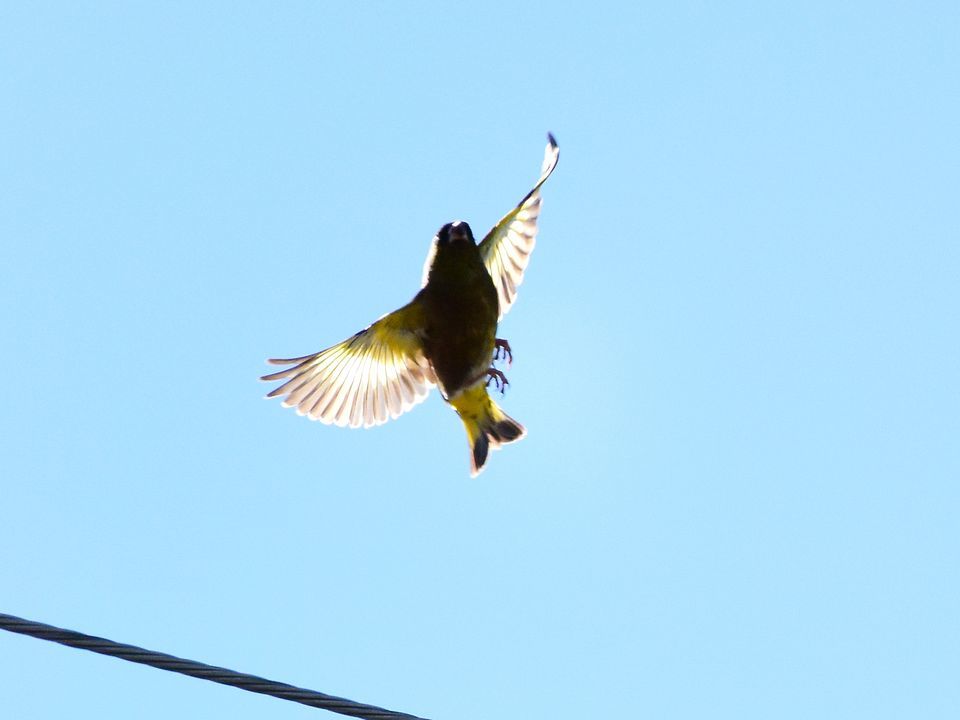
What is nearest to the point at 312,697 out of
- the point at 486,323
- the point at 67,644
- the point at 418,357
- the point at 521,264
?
the point at 67,644

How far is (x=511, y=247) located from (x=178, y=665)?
5538 millimetres

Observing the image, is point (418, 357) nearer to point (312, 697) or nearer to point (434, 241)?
point (434, 241)

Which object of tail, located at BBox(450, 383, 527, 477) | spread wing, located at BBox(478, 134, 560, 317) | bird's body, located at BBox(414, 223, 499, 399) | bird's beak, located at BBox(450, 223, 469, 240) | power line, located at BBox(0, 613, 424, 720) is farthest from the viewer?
spread wing, located at BBox(478, 134, 560, 317)

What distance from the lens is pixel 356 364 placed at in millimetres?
8125

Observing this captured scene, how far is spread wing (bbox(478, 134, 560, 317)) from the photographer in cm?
818

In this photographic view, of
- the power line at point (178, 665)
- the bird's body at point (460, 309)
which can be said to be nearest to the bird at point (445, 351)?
the bird's body at point (460, 309)

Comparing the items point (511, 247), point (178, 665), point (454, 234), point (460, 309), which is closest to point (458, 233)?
point (454, 234)

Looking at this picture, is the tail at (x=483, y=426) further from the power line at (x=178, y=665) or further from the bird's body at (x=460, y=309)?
the power line at (x=178, y=665)

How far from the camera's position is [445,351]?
7.54 meters

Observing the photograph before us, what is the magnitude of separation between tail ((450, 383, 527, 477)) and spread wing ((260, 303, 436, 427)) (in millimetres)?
304

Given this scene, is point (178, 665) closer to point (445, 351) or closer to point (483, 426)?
point (445, 351)

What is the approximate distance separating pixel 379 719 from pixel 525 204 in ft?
17.3

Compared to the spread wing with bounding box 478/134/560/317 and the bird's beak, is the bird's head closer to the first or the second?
the bird's beak

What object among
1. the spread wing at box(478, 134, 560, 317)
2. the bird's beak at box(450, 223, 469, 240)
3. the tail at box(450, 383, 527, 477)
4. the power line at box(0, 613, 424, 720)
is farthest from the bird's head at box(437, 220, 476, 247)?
the power line at box(0, 613, 424, 720)
